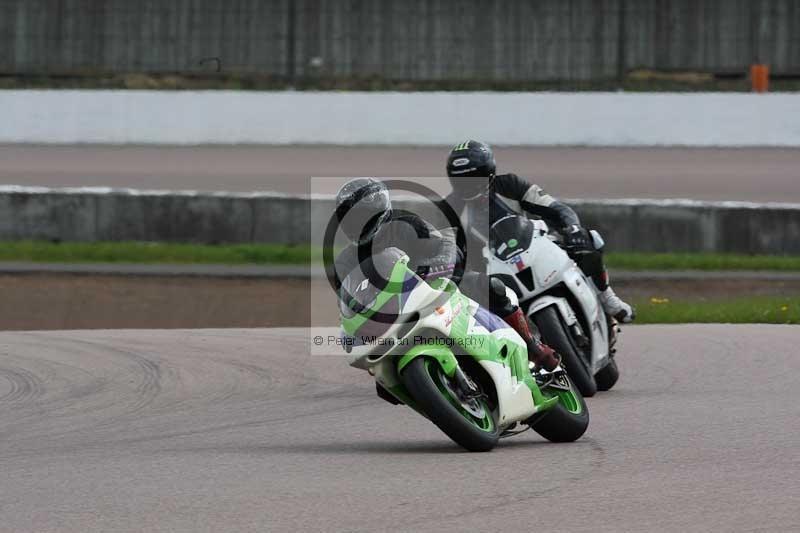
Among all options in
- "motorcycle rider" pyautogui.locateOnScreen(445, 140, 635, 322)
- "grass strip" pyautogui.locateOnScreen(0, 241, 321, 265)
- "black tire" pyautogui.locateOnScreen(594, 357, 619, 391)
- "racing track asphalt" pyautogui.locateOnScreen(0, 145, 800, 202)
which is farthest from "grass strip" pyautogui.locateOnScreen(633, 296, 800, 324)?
"racing track asphalt" pyautogui.locateOnScreen(0, 145, 800, 202)

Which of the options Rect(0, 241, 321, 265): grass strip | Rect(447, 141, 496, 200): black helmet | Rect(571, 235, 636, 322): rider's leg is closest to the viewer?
Rect(447, 141, 496, 200): black helmet

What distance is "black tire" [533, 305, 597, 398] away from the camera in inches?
334

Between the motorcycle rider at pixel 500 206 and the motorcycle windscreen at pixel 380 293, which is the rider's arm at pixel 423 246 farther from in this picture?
the motorcycle rider at pixel 500 206

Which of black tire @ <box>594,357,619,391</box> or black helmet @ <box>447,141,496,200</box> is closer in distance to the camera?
black helmet @ <box>447,141,496,200</box>

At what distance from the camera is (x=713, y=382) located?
31.0 feet

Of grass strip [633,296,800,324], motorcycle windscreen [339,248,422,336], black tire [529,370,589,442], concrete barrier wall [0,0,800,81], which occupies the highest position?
concrete barrier wall [0,0,800,81]

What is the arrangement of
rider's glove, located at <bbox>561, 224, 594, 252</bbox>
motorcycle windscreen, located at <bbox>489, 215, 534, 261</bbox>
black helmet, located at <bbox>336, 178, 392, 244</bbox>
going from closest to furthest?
black helmet, located at <bbox>336, 178, 392, 244</bbox> < motorcycle windscreen, located at <bbox>489, 215, 534, 261</bbox> < rider's glove, located at <bbox>561, 224, 594, 252</bbox>

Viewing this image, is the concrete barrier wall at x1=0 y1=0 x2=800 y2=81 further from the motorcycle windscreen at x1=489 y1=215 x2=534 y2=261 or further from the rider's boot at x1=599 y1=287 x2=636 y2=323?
the motorcycle windscreen at x1=489 y1=215 x2=534 y2=261

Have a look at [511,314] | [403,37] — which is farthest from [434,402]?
[403,37]

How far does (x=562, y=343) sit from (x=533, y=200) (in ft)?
3.09

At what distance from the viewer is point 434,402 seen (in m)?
6.54

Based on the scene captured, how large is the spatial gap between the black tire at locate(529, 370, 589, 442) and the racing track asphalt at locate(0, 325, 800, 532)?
2.8 inches

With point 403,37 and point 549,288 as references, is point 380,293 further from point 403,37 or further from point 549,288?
point 403,37

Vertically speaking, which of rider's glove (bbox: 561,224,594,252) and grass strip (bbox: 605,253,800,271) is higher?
rider's glove (bbox: 561,224,594,252)
